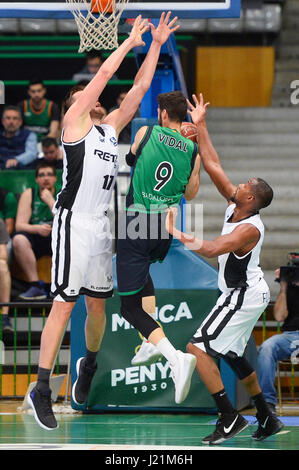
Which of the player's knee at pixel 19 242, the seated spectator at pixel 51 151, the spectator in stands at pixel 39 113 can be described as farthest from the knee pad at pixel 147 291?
the spectator in stands at pixel 39 113

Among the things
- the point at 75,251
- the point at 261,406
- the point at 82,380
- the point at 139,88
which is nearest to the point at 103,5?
the point at 139,88

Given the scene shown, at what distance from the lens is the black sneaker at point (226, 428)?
24.7 ft

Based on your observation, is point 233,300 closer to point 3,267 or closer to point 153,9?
point 153,9

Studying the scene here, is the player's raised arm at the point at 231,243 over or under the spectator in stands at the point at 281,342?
over

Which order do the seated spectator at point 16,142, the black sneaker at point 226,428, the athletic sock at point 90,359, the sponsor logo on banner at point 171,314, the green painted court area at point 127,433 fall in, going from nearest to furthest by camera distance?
the athletic sock at point 90,359 < the green painted court area at point 127,433 < the black sneaker at point 226,428 < the sponsor logo on banner at point 171,314 < the seated spectator at point 16,142

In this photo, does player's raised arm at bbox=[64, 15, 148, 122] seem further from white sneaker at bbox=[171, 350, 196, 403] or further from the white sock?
white sneaker at bbox=[171, 350, 196, 403]

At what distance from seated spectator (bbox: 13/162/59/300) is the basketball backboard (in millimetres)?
3157

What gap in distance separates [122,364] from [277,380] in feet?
5.93

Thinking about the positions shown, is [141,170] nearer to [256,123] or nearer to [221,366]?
[221,366]

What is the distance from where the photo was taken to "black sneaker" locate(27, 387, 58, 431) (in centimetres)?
666

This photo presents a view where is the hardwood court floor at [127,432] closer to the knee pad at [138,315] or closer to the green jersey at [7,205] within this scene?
the knee pad at [138,315]

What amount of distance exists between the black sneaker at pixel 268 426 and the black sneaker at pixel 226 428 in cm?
31
